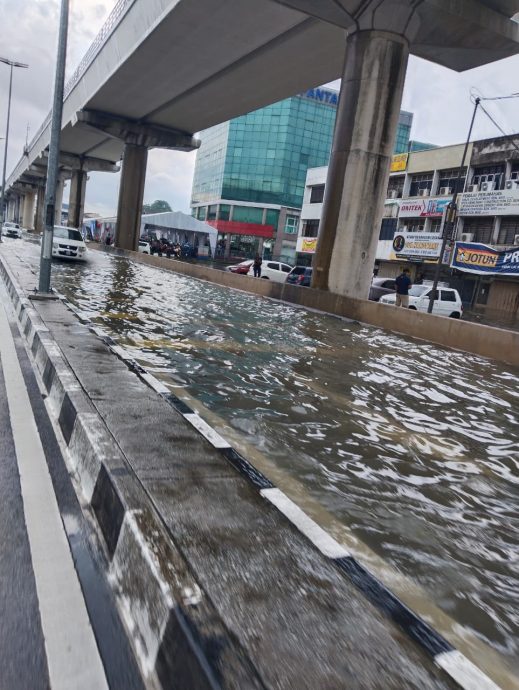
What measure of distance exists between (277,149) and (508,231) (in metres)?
50.9

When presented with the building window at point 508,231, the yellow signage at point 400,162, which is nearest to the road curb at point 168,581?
the building window at point 508,231

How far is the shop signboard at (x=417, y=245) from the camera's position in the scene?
125 feet

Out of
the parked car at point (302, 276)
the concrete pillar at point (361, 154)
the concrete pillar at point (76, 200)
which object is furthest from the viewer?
the concrete pillar at point (76, 200)

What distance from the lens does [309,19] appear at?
1994 cm

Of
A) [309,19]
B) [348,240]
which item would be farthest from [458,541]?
[309,19]

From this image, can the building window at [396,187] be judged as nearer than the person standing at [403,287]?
No

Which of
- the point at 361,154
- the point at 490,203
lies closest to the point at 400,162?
the point at 490,203

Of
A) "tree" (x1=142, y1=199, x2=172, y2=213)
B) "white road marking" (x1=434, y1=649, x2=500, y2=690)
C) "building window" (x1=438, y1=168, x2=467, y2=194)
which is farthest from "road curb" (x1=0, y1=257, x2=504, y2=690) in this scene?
"tree" (x1=142, y1=199, x2=172, y2=213)

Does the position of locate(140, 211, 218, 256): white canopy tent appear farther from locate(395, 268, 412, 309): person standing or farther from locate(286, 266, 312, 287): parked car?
locate(395, 268, 412, 309): person standing

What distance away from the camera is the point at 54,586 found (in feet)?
7.84

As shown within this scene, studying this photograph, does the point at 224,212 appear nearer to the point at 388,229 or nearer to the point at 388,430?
the point at 388,229

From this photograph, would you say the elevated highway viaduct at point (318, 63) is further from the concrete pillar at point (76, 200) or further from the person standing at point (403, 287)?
the concrete pillar at point (76, 200)

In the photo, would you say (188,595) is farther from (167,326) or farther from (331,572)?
(167,326)

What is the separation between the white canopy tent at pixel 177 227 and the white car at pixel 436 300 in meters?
40.5
